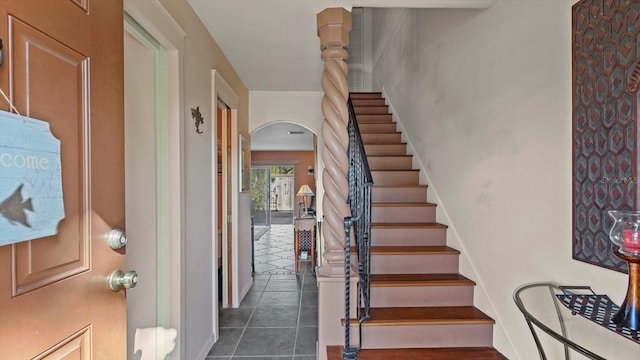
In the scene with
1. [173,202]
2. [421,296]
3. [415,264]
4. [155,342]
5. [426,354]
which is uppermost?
[173,202]

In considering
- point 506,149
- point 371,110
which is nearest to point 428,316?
point 506,149

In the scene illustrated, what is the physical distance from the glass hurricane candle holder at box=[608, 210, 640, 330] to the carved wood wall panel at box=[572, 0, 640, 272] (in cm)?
27

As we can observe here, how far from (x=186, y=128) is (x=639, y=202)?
2.30 metres

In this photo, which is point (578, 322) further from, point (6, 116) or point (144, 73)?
point (144, 73)

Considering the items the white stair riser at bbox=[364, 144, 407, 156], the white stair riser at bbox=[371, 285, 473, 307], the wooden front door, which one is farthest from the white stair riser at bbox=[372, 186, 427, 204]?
the wooden front door

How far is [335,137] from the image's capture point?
2.15m

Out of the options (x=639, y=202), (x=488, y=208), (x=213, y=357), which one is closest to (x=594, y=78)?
(x=639, y=202)

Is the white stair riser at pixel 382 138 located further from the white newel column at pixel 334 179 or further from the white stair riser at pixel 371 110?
the white newel column at pixel 334 179

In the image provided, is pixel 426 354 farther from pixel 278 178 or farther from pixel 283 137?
pixel 278 178

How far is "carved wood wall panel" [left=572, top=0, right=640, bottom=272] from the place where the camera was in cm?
120

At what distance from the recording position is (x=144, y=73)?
1.83 m

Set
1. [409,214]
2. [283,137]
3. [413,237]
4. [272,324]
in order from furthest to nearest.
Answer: [283,137], [272,324], [409,214], [413,237]

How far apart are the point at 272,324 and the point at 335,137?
2060mm

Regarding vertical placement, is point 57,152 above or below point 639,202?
above
